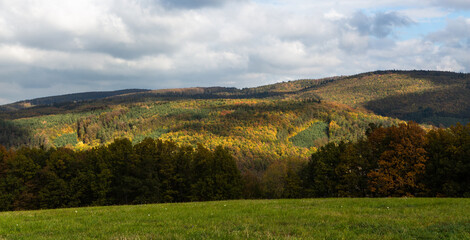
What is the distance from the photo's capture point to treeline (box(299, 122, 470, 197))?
36.7m

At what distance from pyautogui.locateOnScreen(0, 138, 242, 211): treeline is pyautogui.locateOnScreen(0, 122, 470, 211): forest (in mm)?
135

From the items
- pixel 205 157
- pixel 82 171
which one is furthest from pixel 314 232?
pixel 82 171

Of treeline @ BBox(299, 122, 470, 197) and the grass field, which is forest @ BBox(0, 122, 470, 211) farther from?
the grass field

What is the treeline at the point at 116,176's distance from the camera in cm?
4600

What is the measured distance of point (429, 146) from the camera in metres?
41.2

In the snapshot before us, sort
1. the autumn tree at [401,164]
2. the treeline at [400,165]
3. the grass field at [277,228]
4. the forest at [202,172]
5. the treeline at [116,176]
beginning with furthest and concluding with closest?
the treeline at [116,176] → the forest at [202,172] → the autumn tree at [401,164] → the treeline at [400,165] → the grass field at [277,228]

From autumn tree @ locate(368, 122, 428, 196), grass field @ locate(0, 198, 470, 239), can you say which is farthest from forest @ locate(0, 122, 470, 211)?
grass field @ locate(0, 198, 470, 239)

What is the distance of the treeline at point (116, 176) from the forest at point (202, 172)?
0.14 meters

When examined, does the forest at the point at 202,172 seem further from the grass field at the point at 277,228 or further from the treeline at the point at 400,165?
the grass field at the point at 277,228

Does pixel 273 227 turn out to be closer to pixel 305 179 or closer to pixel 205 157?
pixel 205 157

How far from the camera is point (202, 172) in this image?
A: 5269 centimetres

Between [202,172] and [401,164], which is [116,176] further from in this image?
[401,164]

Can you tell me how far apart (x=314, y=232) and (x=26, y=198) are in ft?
166

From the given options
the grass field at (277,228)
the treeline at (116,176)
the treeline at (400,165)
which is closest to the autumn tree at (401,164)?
the treeline at (400,165)
